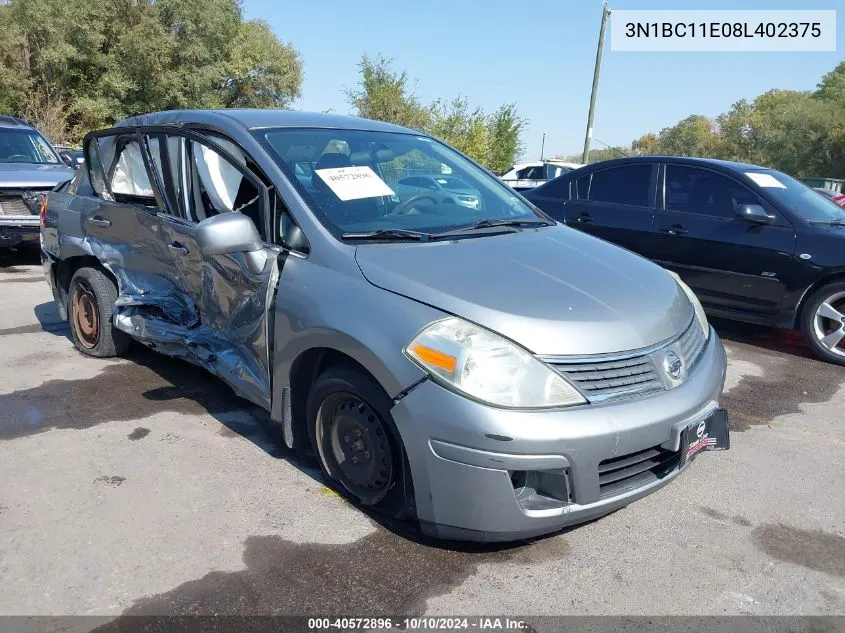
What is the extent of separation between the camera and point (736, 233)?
6020 millimetres

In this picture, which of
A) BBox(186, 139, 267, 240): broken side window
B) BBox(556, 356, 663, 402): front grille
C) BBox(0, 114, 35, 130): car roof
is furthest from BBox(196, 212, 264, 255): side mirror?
BBox(0, 114, 35, 130): car roof

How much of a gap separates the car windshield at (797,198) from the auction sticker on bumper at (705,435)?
3.61 metres

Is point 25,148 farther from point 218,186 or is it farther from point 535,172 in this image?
point 535,172

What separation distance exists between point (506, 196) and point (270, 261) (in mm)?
1531

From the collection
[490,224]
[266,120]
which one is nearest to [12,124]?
[266,120]

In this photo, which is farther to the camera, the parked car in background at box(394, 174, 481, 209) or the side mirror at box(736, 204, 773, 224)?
the side mirror at box(736, 204, 773, 224)

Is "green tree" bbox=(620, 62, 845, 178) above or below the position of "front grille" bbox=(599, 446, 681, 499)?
above

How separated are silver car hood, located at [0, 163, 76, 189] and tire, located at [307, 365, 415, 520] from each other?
713 cm

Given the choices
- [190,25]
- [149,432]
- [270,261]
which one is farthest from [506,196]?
[190,25]

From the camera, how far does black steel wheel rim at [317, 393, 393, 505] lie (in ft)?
9.27

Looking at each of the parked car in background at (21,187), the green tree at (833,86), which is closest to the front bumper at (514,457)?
the parked car in background at (21,187)

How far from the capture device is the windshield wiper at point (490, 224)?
3353mm

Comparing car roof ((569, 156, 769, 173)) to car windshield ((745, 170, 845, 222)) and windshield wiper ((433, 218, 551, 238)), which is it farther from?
windshield wiper ((433, 218, 551, 238))

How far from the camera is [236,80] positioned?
3644 centimetres
